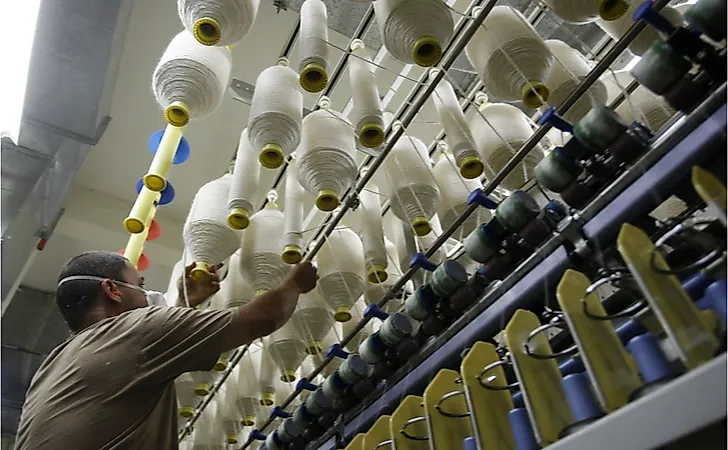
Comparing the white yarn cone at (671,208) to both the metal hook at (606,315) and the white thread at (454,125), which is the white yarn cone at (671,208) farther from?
the white thread at (454,125)

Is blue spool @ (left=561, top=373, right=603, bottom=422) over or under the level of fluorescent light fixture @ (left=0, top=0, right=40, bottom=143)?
under


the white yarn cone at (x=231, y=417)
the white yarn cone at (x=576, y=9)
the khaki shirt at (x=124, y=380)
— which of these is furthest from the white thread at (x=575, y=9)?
the white yarn cone at (x=231, y=417)

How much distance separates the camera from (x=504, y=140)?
4.41ft

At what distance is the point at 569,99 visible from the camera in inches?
42.1

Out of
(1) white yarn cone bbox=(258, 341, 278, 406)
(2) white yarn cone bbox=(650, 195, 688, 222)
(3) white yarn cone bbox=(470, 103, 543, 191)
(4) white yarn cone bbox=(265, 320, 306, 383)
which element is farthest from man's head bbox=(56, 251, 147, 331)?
(2) white yarn cone bbox=(650, 195, 688, 222)

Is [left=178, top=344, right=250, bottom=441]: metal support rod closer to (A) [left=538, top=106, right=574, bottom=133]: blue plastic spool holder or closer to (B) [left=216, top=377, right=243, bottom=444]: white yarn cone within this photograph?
(B) [left=216, top=377, right=243, bottom=444]: white yarn cone

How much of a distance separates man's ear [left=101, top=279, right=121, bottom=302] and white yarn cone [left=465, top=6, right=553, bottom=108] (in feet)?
2.96

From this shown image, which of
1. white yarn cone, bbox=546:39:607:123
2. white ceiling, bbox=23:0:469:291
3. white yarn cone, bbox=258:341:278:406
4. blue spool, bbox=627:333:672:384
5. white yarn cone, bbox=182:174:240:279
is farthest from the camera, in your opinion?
white ceiling, bbox=23:0:469:291

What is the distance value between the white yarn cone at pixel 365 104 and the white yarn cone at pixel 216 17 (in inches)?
11.1

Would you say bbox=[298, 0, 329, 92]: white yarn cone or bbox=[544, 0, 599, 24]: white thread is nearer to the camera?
bbox=[544, 0, 599, 24]: white thread

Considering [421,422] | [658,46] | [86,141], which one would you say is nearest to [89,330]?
[421,422]

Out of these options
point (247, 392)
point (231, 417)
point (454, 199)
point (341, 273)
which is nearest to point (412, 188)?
point (454, 199)

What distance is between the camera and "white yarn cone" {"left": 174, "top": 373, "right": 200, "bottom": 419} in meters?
1.98

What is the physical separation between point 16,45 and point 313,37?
904 millimetres
